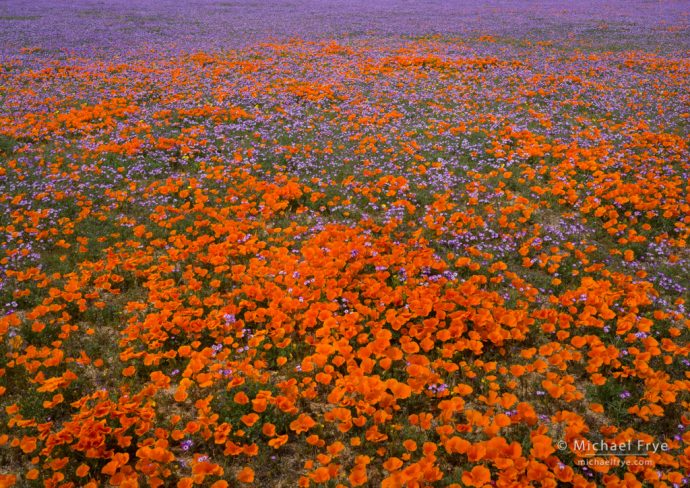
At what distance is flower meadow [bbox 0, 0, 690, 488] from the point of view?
4141 mm

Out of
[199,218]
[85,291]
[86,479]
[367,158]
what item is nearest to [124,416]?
[86,479]

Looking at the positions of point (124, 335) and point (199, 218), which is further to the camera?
point (199, 218)

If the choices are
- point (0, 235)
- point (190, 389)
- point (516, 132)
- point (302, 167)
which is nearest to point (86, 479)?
point (190, 389)

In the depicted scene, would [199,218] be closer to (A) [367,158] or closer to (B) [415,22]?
(A) [367,158]

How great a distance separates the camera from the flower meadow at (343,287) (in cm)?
414

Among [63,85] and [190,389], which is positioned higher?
[63,85]

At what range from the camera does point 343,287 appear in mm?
6176

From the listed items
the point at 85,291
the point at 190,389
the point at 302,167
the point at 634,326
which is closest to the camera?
the point at 190,389

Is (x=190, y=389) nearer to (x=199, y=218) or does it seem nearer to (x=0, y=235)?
(x=199, y=218)

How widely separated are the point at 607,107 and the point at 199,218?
13.2 metres

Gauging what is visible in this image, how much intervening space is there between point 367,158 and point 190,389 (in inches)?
282

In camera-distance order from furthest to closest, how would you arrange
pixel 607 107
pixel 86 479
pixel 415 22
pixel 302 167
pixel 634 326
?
pixel 415 22
pixel 607 107
pixel 302 167
pixel 634 326
pixel 86 479

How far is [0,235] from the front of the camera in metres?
7.67

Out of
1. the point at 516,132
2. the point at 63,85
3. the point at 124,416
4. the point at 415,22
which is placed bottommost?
the point at 124,416
